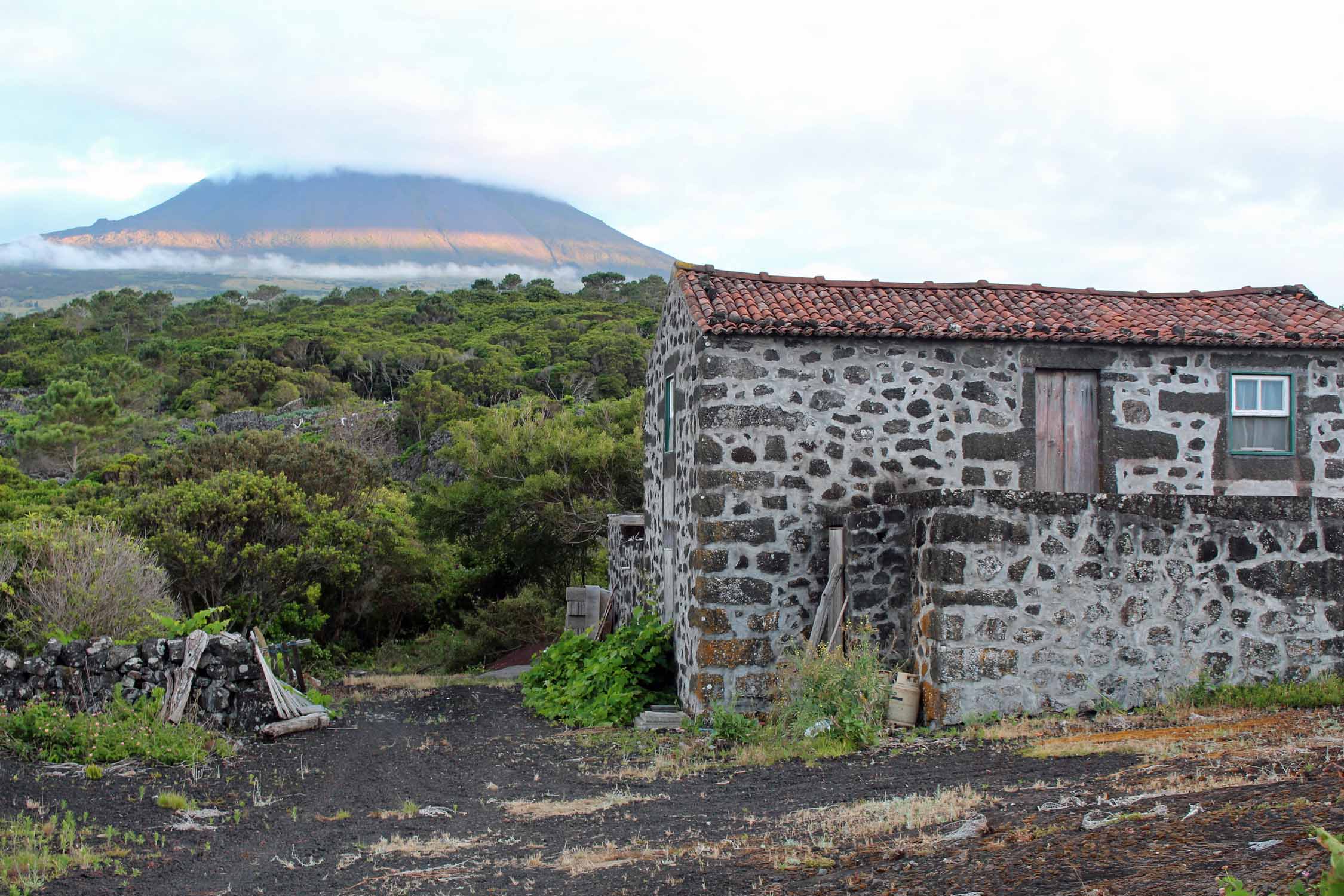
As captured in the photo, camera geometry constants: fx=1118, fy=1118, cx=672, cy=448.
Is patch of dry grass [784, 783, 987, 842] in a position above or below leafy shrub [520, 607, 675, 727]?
above

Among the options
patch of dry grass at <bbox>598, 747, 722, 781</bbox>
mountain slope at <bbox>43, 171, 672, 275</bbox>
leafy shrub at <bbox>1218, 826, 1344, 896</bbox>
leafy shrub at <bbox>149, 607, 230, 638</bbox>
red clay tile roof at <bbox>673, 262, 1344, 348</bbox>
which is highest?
mountain slope at <bbox>43, 171, 672, 275</bbox>

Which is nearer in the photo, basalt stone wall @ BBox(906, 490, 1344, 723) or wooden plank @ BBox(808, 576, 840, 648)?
basalt stone wall @ BBox(906, 490, 1344, 723)

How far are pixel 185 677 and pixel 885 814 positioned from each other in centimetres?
845

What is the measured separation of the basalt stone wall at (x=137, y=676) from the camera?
11.9 m

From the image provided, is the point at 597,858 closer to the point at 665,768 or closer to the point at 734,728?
the point at 665,768

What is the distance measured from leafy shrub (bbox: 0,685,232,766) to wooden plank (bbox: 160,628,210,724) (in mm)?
386

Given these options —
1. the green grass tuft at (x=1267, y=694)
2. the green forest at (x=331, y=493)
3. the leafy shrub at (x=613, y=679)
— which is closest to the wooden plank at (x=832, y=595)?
the leafy shrub at (x=613, y=679)

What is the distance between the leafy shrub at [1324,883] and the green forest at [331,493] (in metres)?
11.7

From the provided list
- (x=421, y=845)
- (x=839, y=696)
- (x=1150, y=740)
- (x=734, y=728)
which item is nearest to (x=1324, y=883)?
(x=1150, y=740)

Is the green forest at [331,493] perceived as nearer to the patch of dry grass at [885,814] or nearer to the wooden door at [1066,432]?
Answer: the patch of dry grass at [885,814]

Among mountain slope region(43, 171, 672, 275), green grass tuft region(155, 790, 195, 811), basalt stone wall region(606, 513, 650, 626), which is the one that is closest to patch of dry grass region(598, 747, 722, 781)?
green grass tuft region(155, 790, 195, 811)

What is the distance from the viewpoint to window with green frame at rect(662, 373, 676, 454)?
47.1 feet

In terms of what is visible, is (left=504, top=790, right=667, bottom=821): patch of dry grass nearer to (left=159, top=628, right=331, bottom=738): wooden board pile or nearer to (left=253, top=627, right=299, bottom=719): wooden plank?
(left=159, top=628, right=331, bottom=738): wooden board pile

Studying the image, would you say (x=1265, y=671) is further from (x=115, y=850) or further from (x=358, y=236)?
(x=358, y=236)
